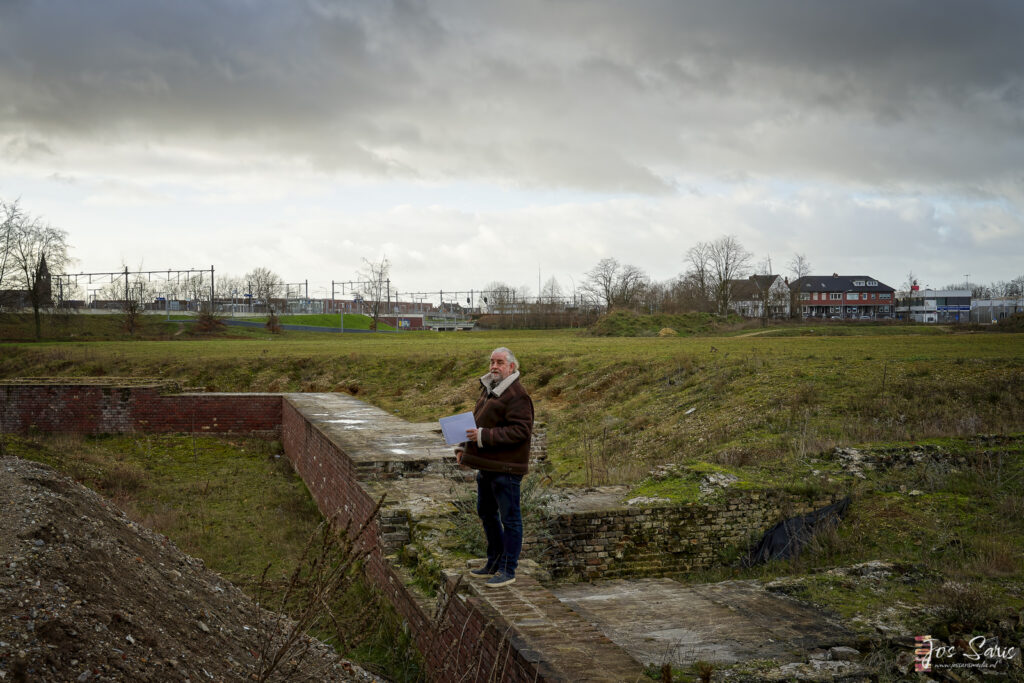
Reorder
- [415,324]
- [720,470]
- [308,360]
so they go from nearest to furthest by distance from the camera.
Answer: [720,470]
[308,360]
[415,324]

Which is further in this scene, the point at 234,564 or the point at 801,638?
the point at 234,564

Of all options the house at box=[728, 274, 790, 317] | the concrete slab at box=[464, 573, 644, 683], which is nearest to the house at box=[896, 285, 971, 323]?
the house at box=[728, 274, 790, 317]

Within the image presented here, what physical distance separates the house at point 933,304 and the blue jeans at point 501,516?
98.4 m

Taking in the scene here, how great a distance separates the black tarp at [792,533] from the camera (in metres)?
8.28

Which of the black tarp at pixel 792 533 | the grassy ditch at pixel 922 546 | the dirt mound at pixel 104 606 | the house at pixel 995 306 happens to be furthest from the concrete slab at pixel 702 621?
the house at pixel 995 306

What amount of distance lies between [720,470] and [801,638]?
3.83m

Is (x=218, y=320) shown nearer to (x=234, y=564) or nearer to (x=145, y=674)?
(x=234, y=564)

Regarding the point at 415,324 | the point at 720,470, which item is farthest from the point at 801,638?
the point at 415,324

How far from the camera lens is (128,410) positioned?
64.0 ft

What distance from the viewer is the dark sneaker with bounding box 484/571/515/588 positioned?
17.5 feet

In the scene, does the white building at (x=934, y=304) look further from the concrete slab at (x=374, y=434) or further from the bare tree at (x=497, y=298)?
the concrete slab at (x=374, y=434)

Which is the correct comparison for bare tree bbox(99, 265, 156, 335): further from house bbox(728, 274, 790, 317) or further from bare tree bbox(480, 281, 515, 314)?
house bbox(728, 274, 790, 317)

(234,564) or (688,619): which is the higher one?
(688,619)

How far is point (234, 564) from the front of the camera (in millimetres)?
9875
